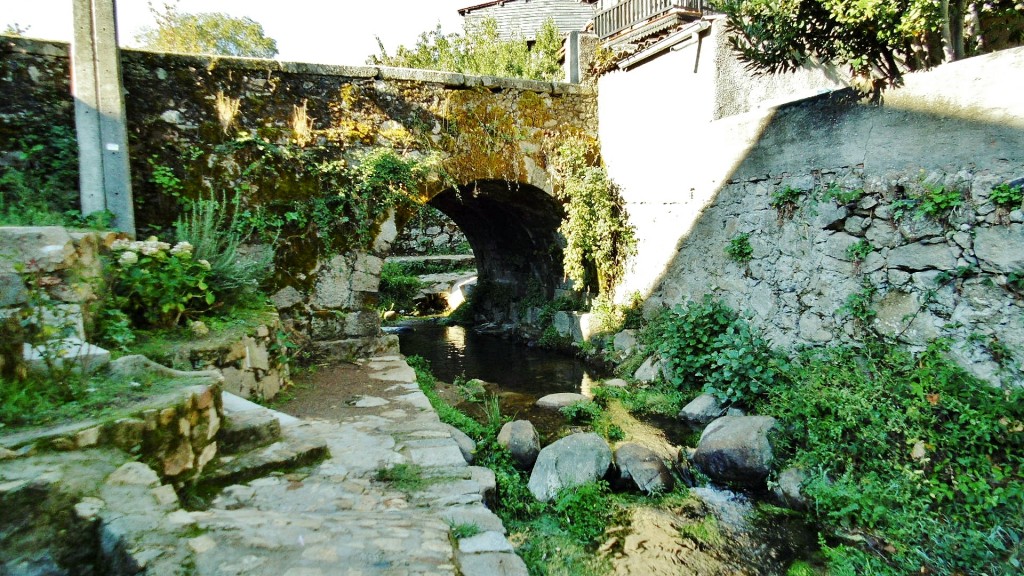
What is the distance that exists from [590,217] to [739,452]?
3969 millimetres

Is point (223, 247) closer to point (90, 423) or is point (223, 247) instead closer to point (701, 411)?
point (90, 423)

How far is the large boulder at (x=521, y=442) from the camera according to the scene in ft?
14.1

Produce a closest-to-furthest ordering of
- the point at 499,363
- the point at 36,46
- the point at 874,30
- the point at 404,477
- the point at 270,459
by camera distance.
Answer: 1. the point at 270,459
2. the point at 404,477
3. the point at 874,30
4. the point at 36,46
5. the point at 499,363

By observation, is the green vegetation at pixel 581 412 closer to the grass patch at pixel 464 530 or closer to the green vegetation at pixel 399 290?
the grass patch at pixel 464 530

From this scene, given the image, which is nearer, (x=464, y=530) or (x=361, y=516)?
(x=361, y=516)

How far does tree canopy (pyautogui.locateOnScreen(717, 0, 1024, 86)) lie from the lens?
154 inches

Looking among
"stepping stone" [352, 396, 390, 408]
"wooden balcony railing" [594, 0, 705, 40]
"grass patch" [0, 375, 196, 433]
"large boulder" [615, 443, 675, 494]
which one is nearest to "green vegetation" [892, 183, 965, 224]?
"large boulder" [615, 443, 675, 494]

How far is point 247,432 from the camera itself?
2.89 m

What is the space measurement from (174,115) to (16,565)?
16.4ft

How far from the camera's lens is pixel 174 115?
5496 mm

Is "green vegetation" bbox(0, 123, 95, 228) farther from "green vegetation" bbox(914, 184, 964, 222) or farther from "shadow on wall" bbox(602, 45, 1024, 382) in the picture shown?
"green vegetation" bbox(914, 184, 964, 222)

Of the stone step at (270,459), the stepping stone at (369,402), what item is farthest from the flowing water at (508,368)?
the stone step at (270,459)

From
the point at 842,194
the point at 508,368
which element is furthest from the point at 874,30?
the point at 508,368

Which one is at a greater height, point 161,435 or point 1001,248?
point 1001,248
